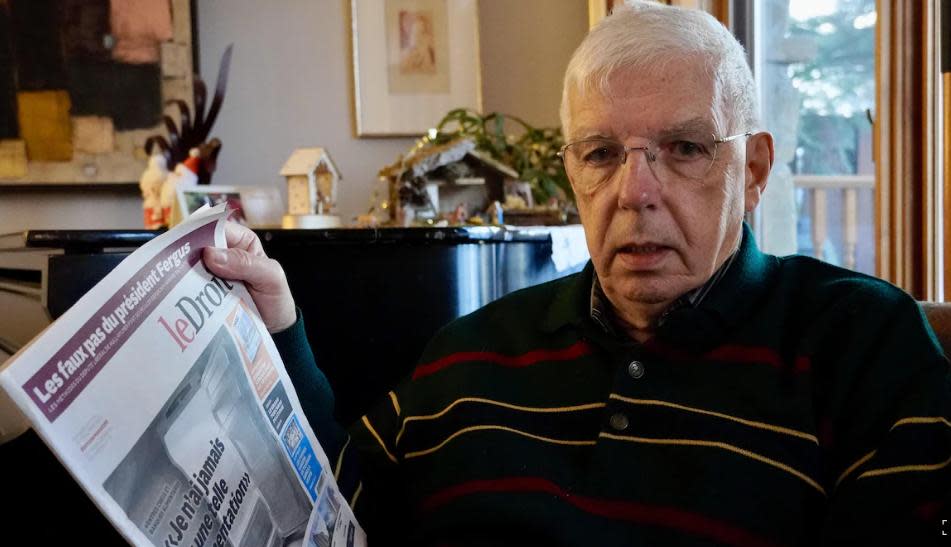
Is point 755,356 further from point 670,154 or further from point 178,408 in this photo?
point 178,408

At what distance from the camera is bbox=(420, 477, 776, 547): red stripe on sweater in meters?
0.85

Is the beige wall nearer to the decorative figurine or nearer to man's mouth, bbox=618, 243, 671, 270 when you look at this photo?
the decorative figurine

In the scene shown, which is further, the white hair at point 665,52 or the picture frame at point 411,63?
the picture frame at point 411,63

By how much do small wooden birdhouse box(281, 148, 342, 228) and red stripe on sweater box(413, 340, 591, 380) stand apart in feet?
3.50

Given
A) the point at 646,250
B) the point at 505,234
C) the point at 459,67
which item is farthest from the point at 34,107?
the point at 646,250

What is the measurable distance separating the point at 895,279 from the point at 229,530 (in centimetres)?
152

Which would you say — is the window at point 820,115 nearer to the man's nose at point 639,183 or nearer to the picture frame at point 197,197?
the man's nose at point 639,183

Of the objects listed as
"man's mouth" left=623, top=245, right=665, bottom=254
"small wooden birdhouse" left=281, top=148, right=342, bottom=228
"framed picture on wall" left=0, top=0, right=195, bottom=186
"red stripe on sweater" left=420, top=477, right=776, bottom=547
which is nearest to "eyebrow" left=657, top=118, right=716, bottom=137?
"man's mouth" left=623, top=245, right=665, bottom=254

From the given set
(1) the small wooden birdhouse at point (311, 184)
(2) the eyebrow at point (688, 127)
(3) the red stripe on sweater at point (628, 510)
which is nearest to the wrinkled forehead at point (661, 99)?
(2) the eyebrow at point (688, 127)

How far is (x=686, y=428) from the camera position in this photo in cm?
90

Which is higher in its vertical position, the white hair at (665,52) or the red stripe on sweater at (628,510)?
the white hair at (665,52)

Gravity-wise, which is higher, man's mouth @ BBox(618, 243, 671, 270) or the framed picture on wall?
the framed picture on wall

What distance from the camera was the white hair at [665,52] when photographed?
96 cm

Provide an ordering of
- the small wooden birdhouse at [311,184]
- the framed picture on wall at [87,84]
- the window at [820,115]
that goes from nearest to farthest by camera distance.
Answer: the window at [820,115] → the small wooden birdhouse at [311,184] → the framed picture on wall at [87,84]
